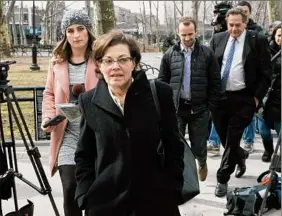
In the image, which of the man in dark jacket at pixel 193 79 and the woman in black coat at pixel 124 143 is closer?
the woman in black coat at pixel 124 143

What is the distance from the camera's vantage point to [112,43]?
90.9 inches

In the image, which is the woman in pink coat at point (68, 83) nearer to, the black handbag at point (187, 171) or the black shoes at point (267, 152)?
the black handbag at point (187, 171)

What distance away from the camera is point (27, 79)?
1781 cm

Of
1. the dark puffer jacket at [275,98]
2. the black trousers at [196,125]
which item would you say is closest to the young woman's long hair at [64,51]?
the black trousers at [196,125]

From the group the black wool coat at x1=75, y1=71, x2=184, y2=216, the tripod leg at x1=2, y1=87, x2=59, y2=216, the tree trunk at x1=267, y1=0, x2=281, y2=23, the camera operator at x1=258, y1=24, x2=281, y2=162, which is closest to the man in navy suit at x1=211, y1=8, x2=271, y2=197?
the camera operator at x1=258, y1=24, x2=281, y2=162

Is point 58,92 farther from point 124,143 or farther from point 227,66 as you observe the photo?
point 227,66

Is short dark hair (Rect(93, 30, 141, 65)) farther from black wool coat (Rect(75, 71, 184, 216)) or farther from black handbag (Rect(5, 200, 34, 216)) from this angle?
black handbag (Rect(5, 200, 34, 216))

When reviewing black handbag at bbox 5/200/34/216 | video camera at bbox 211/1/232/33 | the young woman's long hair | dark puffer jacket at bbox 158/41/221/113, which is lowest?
black handbag at bbox 5/200/34/216

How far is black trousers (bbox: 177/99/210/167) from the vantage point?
4863mm

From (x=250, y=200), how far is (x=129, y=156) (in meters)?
2.30

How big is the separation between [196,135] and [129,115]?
275 cm

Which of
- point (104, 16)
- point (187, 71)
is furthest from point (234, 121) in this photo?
point (104, 16)

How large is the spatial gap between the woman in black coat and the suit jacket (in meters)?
2.42

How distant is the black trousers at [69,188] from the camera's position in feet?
10.3
